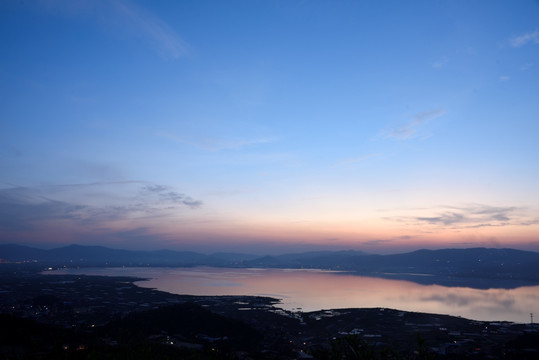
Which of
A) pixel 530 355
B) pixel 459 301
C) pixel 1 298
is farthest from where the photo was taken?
pixel 459 301

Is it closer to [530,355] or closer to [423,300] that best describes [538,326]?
[530,355]

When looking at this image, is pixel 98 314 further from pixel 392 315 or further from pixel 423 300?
pixel 423 300

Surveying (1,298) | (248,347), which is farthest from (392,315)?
(1,298)

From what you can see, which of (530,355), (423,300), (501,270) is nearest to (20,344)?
(530,355)

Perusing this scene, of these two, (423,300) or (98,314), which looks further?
(423,300)

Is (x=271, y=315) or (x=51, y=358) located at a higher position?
(x=51, y=358)

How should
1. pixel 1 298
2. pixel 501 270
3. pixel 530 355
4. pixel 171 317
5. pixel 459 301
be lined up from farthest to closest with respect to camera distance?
pixel 501 270, pixel 459 301, pixel 1 298, pixel 171 317, pixel 530 355
